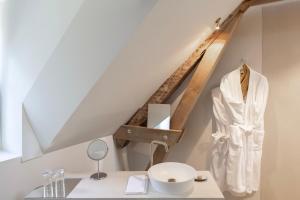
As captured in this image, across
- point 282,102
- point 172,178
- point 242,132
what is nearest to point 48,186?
point 172,178

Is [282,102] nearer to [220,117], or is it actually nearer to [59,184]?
[220,117]

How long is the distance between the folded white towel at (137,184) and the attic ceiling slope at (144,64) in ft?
1.83

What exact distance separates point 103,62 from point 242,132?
56.1 inches

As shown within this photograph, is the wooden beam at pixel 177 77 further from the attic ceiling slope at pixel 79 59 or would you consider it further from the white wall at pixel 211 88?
the attic ceiling slope at pixel 79 59

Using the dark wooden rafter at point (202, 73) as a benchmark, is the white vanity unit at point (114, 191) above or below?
below

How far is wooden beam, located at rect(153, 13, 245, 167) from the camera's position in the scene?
7.47 feet

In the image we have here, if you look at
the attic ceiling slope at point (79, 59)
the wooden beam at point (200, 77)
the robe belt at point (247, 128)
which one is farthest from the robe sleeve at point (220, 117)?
the attic ceiling slope at point (79, 59)

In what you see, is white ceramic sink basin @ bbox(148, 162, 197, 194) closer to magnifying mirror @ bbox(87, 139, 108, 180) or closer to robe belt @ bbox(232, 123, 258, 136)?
magnifying mirror @ bbox(87, 139, 108, 180)

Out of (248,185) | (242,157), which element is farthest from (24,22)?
(248,185)

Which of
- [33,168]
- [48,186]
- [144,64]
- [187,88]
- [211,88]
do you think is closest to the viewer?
[48,186]

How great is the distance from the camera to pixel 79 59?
56.0 inches

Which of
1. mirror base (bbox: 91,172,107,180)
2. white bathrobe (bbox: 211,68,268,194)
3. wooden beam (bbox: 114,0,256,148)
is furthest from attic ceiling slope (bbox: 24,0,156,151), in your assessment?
white bathrobe (bbox: 211,68,268,194)

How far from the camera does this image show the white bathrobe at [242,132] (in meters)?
2.23

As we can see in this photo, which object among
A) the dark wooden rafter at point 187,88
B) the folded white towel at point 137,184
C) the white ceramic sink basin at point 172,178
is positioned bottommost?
the folded white towel at point 137,184
